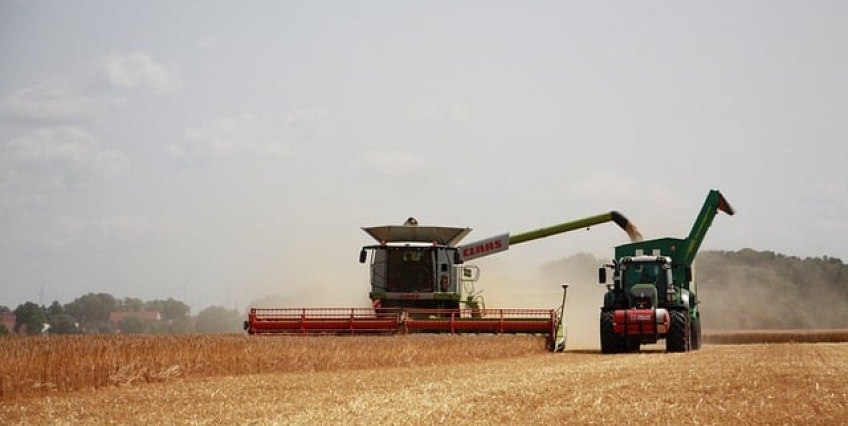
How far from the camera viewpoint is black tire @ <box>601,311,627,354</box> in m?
24.7

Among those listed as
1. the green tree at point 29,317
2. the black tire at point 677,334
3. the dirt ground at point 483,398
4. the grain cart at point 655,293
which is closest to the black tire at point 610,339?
the grain cart at point 655,293

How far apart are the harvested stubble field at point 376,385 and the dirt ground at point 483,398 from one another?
0.07 feet

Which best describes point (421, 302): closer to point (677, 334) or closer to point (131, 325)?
point (677, 334)

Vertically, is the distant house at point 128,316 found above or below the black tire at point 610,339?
above

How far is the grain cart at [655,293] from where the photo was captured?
80.3 ft

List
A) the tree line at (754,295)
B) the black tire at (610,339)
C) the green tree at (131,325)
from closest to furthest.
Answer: the black tire at (610,339)
the tree line at (754,295)
the green tree at (131,325)

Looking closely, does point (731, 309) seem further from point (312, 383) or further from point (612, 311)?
point (312, 383)

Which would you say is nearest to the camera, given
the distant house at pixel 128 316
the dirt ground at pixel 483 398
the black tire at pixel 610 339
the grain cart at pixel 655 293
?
the dirt ground at pixel 483 398

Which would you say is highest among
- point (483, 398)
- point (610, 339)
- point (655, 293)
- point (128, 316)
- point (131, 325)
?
point (128, 316)

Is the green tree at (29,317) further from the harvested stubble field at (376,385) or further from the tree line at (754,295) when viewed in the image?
the harvested stubble field at (376,385)

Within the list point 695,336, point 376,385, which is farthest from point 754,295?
point 376,385

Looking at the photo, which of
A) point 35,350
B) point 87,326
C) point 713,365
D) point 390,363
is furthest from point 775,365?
point 87,326

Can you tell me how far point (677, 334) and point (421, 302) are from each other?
648 cm

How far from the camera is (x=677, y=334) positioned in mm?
24531
